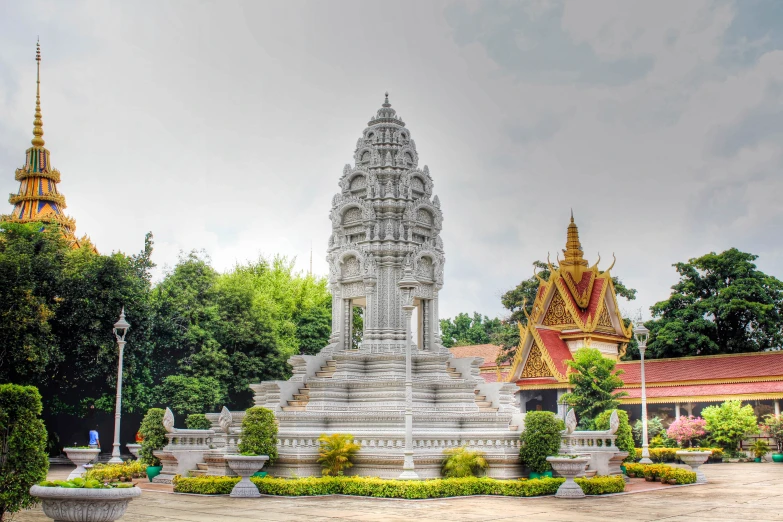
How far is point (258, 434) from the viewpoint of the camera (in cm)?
1942

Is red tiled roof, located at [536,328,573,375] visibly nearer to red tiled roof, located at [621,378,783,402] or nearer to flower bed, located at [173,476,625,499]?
red tiled roof, located at [621,378,783,402]

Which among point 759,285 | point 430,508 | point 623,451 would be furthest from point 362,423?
point 759,285

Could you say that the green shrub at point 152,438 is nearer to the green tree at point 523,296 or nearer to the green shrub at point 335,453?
the green shrub at point 335,453

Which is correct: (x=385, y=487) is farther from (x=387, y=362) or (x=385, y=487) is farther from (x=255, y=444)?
(x=387, y=362)

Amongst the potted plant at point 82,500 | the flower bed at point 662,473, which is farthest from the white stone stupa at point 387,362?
the potted plant at point 82,500

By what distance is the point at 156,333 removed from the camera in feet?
112

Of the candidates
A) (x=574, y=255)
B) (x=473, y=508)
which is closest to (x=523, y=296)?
(x=574, y=255)

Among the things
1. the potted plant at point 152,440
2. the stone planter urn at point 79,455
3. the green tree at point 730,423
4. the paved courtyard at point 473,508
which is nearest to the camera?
the paved courtyard at point 473,508

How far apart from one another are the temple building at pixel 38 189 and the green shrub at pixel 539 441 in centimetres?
3176

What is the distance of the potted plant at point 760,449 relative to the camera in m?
31.2

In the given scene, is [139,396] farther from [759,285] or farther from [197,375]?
[759,285]

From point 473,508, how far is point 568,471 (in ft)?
11.9

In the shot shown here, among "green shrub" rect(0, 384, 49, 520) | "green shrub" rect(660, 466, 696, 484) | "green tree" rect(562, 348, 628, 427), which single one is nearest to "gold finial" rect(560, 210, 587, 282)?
"green tree" rect(562, 348, 628, 427)

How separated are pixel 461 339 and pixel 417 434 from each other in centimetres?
4604
